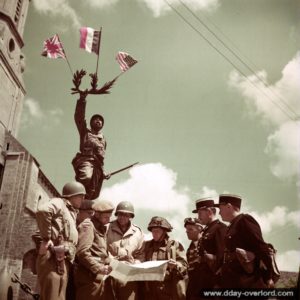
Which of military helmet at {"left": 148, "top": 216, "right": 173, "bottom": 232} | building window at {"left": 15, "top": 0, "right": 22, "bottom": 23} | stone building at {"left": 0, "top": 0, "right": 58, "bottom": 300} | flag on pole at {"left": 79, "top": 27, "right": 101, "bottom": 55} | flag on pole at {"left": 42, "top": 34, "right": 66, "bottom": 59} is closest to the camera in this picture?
military helmet at {"left": 148, "top": 216, "right": 173, "bottom": 232}

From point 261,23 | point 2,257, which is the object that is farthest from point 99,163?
point 2,257

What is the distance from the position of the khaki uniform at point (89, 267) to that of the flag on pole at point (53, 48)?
576 centimetres

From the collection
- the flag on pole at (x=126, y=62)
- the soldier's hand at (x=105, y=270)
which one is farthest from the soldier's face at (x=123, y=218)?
the flag on pole at (x=126, y=62)

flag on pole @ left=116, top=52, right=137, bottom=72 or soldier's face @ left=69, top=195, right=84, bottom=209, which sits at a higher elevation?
flag on pole @ left=116, top=52, right=137, bottom=72

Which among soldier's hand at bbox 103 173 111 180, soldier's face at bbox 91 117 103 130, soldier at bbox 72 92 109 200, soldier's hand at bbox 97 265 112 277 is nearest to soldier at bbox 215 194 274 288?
soldier's hand at bbox 97 265 112 277

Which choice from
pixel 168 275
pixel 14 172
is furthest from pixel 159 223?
pixel 14 172

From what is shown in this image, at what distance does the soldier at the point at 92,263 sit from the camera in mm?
4141

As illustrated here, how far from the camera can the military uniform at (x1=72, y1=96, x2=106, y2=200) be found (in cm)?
715

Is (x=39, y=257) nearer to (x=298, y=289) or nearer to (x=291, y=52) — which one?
(x=298, y=289)

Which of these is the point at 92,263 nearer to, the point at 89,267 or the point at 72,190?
the point at 89,267

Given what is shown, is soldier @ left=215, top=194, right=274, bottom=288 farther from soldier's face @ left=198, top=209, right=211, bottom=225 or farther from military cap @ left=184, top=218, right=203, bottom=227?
military cap @ left=184, top=218, right=203, bottom=227

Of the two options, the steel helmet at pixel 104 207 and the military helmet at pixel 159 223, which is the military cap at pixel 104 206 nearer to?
the steel helmet at pixel 104 207

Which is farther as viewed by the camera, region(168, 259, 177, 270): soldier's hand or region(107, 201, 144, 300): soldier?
region(107, 201, 144, 300): soldier

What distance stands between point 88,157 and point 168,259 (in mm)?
3341
